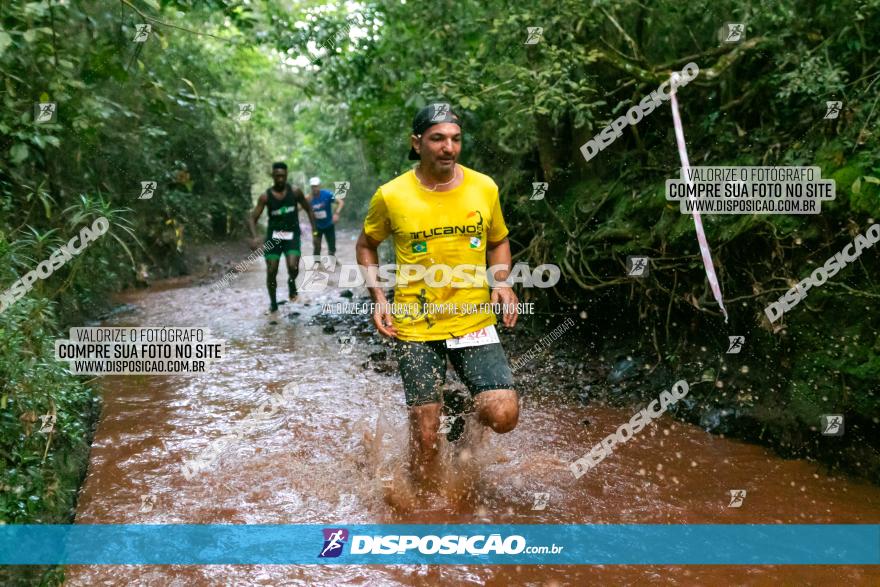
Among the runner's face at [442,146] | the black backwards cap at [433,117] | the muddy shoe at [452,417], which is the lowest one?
the muddy shoe at [452,417]

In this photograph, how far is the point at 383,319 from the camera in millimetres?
3721

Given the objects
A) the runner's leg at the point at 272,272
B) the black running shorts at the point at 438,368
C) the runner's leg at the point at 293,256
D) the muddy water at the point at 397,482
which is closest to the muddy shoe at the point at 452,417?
the muddy water at the point at 397,482

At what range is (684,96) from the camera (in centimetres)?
604

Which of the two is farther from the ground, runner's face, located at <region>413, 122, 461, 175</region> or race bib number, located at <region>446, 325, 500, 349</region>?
runner's face, located at <region>413, 122, 461, 175</region>

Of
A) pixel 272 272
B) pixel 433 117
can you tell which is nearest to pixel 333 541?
pixel 433 117

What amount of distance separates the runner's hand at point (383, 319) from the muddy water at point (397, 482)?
930 mm

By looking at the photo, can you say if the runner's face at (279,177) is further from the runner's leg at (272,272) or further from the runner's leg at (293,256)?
the runner's leg at (272,272)

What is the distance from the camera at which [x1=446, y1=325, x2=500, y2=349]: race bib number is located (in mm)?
3725

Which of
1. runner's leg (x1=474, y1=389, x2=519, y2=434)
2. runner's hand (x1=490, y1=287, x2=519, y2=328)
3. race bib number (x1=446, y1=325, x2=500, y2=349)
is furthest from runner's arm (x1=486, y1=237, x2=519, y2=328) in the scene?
runner's leg (x1=474, y1=389, x2=519, y2=434)

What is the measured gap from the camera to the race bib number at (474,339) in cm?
372

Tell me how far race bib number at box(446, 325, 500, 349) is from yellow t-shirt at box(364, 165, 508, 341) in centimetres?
2

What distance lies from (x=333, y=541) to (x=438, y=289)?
1.44 m

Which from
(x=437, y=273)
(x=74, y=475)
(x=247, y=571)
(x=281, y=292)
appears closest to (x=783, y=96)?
(x=437, y=273)

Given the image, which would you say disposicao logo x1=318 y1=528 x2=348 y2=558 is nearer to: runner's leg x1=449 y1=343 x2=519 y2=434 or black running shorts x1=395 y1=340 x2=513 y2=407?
black running shorts x1=395 y1=340 x2=513 y2=407
